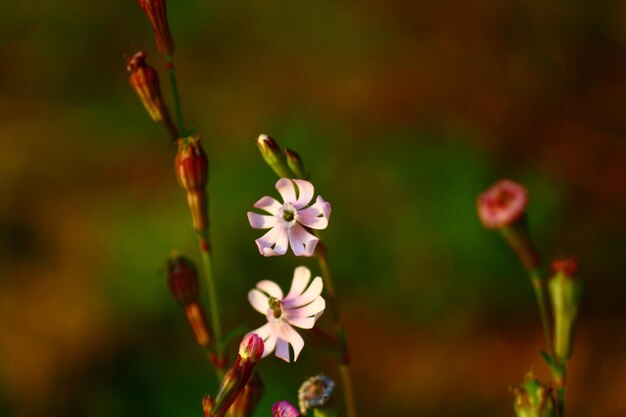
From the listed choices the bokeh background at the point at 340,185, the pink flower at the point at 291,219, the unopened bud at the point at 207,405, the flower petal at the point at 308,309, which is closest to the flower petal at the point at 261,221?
the pink flower at the point at 291,219

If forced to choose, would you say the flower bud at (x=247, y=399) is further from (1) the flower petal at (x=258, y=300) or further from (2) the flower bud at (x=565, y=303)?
(2) the flower bud at (x=565, y=303)

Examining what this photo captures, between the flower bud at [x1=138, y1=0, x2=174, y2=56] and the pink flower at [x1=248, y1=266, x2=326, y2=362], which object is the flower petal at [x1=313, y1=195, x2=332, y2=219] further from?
the flower bud at [x1=138, y1=0, x2=174, y2=56]

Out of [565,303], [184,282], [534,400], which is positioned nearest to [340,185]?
[184,282]

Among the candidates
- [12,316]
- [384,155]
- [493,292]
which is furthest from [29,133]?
[493,292]

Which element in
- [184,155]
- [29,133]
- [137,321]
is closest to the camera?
[184,155]

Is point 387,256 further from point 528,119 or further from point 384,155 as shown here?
point 528,119

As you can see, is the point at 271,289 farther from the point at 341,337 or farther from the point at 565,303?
the point at 565,303

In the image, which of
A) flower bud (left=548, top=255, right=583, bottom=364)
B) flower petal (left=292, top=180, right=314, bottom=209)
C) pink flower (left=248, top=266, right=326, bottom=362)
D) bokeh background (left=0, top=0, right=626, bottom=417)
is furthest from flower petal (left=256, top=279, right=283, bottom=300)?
bokeh background (left=0, top=0, right=626, bottom=417)
